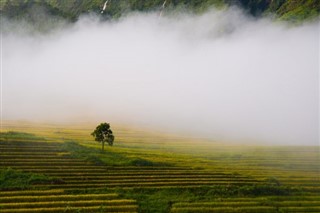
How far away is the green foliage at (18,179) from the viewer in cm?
6606

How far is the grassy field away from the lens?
2397 inches

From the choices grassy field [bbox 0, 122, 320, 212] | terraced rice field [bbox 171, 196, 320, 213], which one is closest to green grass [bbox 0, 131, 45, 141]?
grassy field [bbox 0, 122, 320, 212]

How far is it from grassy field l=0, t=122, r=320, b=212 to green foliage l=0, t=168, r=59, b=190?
15cm

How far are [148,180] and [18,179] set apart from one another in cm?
2181

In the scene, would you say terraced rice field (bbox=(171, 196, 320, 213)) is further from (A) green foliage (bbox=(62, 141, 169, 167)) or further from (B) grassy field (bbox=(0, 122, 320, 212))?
(A) green foliage (bbox=(62, 141, 169, 167))

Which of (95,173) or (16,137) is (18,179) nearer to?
(95,173)

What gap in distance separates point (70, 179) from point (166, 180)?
1671cm

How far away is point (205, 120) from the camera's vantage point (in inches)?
6939

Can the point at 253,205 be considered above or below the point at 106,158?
below

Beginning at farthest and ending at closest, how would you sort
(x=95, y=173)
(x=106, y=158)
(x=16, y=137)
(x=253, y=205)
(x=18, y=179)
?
(x=16, y=137) < (x=106, y=158) < (x=95, y=173) < (x=18, y=179) < (x=253, y=205)

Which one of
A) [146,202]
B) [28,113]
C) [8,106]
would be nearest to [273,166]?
[146,202]

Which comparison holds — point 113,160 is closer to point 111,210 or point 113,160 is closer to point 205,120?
point 111,210

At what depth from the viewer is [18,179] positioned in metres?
68.2

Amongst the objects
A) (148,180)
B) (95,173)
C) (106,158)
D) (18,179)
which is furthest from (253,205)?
(18,179)
